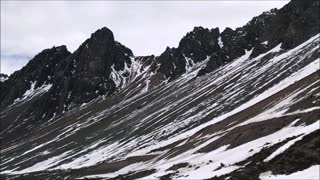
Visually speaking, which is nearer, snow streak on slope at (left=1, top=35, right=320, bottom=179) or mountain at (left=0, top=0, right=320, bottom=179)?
mountain at (left=0, top=0, right=320, bottom=179)

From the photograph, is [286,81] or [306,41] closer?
[286,81]

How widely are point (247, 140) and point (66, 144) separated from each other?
131m

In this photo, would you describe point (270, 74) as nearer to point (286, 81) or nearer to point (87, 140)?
point (286, 81)

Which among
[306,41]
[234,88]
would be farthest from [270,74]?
[306,41]

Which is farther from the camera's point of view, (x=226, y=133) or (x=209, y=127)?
(x=209, y=127)

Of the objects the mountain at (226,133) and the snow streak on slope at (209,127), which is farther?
the snow streak on slope at (209,127)

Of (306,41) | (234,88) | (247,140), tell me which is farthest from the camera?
(306,41)

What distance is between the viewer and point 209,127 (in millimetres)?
103062

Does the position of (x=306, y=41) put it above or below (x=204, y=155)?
above

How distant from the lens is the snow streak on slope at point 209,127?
210ft

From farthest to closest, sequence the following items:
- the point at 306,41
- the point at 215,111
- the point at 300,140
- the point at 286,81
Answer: the point at 306,41
the point at 215,111
the point at 286,81
the point at 300,140

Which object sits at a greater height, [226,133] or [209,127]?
[209,127]

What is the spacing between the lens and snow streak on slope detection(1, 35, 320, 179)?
210ft

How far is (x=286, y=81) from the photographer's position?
389 ft
